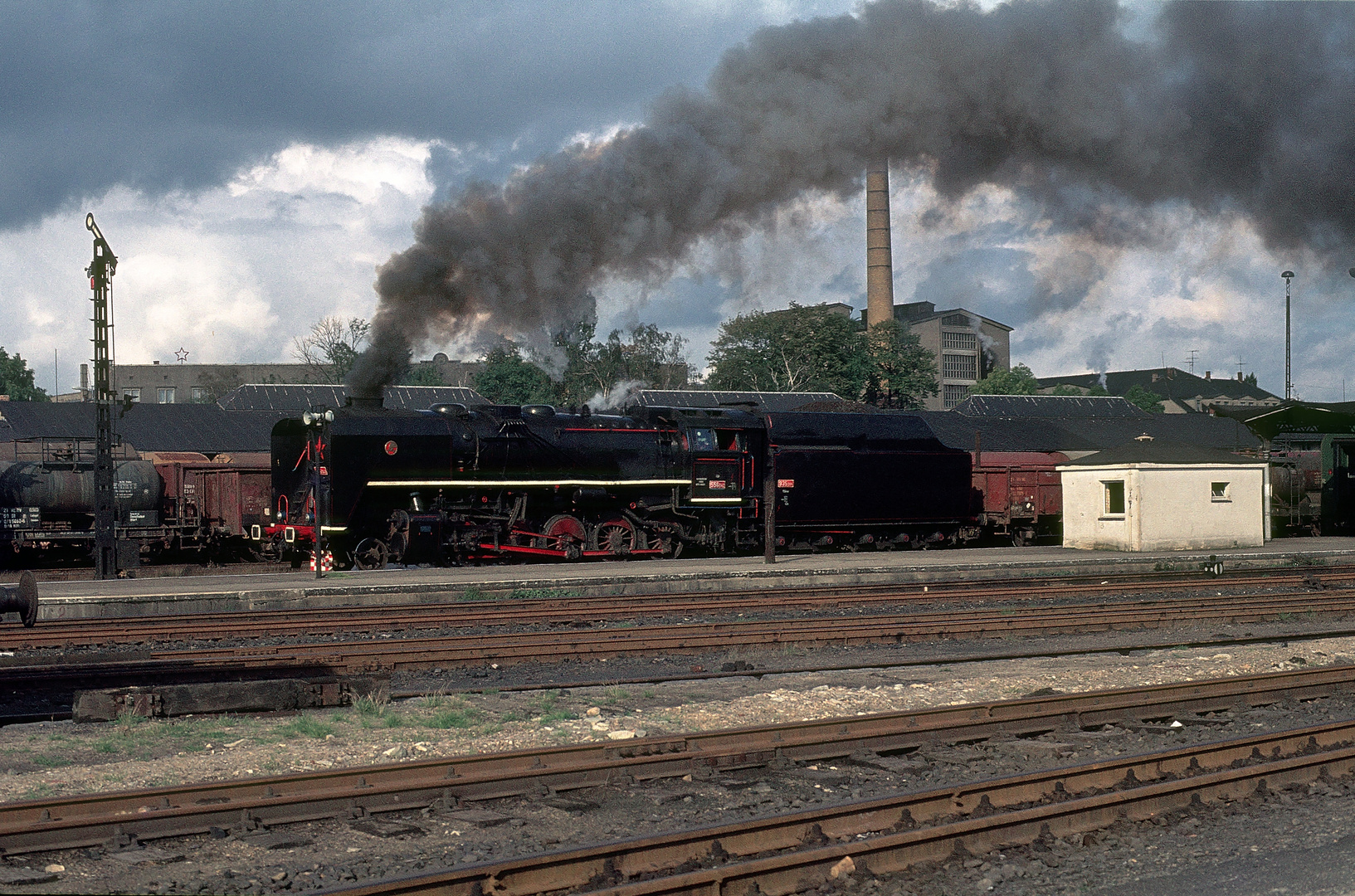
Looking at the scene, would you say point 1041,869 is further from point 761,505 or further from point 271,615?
point 761,505

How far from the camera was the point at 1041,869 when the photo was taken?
6.28 metres

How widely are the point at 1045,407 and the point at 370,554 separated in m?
54.8

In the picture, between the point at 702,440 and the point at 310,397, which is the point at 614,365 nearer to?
the point at 310,397

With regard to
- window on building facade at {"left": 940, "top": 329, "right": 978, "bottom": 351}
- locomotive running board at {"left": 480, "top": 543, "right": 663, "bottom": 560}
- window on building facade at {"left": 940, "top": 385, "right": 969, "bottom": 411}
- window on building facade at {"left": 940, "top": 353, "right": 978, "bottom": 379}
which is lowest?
locomotive running board at {"left": 480, "top": 543, "right": 663, "bottom": 560}

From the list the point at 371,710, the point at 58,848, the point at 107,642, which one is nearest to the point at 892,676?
the point at 371,710

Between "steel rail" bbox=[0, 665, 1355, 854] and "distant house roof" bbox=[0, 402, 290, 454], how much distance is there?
40.9 metres

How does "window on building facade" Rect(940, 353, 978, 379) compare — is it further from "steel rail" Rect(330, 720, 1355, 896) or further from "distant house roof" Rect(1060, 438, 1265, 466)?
"steel rail" Rect(330, 720, 1355, 896)

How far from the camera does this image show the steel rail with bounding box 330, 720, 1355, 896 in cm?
557

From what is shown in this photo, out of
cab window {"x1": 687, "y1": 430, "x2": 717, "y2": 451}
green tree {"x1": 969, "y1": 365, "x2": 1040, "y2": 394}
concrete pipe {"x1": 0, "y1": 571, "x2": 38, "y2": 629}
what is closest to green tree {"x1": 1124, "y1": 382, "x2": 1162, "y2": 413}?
green tree {"x1": 969, "y1": 365, "x2": 1040, "y2": 394}

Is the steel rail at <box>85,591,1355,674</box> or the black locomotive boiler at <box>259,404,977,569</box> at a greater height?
the black locomotive boiler at <box>259,404,977,569</box>

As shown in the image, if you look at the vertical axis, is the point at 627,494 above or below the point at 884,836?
above

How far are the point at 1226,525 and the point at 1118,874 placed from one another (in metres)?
25.4

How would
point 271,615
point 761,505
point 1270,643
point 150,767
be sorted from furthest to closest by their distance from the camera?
1. point 761,505
2. point 271,615
3. point 1270,643
4. point 150,767

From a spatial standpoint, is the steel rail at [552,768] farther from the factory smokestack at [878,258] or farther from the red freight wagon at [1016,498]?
the factory smokestack at [878,258]
